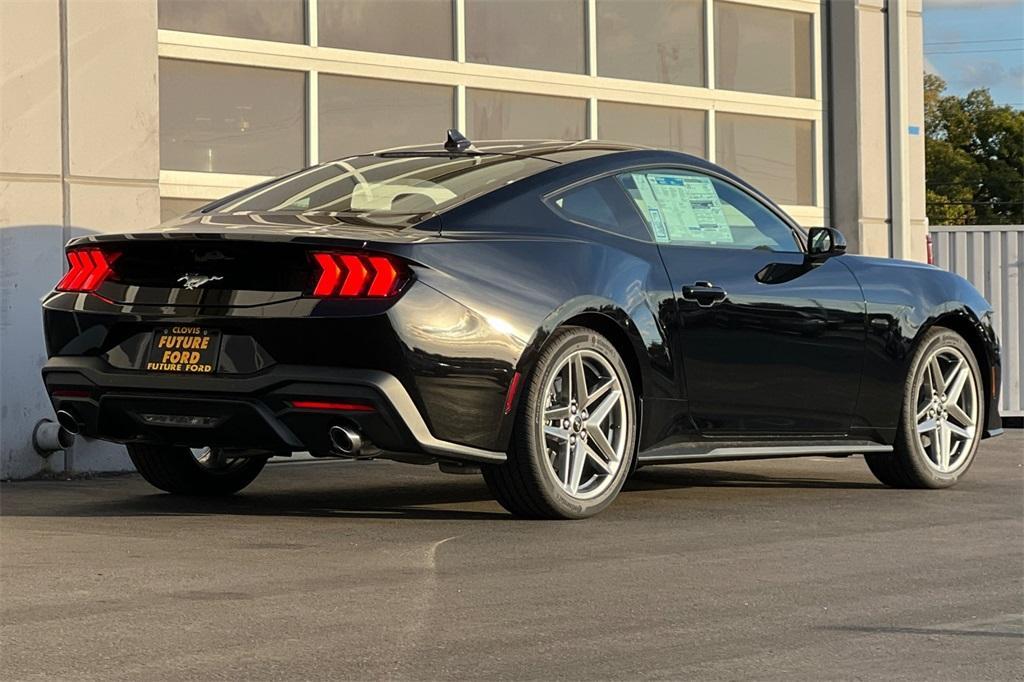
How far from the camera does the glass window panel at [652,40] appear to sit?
12484mm

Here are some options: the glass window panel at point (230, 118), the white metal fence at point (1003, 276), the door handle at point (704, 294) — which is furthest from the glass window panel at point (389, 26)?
the white metal fence at point (1003, 276)

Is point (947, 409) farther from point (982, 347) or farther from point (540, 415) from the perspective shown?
point (540, 415)

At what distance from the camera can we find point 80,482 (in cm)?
909

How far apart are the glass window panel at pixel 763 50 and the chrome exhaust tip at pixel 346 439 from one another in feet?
23.9

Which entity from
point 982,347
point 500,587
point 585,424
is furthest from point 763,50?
point 500,587

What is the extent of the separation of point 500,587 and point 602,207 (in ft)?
8.12

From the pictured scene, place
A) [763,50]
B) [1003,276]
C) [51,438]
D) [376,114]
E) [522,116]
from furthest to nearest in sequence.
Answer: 1. [1003,276]
2. [763,50]
3. [522,116]
4. [376,114]
5. [51,438]

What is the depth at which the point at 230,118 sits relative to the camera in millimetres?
10516

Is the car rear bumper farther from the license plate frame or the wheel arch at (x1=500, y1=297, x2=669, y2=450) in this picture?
the wheel arch at (x1=500, y1=297, x2=669, y2=450)

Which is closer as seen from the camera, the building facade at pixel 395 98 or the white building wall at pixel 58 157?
the white building wall at pixel 58 157

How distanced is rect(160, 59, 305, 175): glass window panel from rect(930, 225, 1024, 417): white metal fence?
6615 millimetres

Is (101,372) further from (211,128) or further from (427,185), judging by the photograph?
(211,128)

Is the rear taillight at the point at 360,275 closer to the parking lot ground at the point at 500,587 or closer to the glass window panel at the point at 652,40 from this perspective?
the parking lot ground at the point at 500,587

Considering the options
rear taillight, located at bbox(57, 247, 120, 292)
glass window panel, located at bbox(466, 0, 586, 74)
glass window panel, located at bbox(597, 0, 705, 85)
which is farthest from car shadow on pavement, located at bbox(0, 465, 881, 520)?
glass window panel, located at bbox(597, 0, 705, 85)
